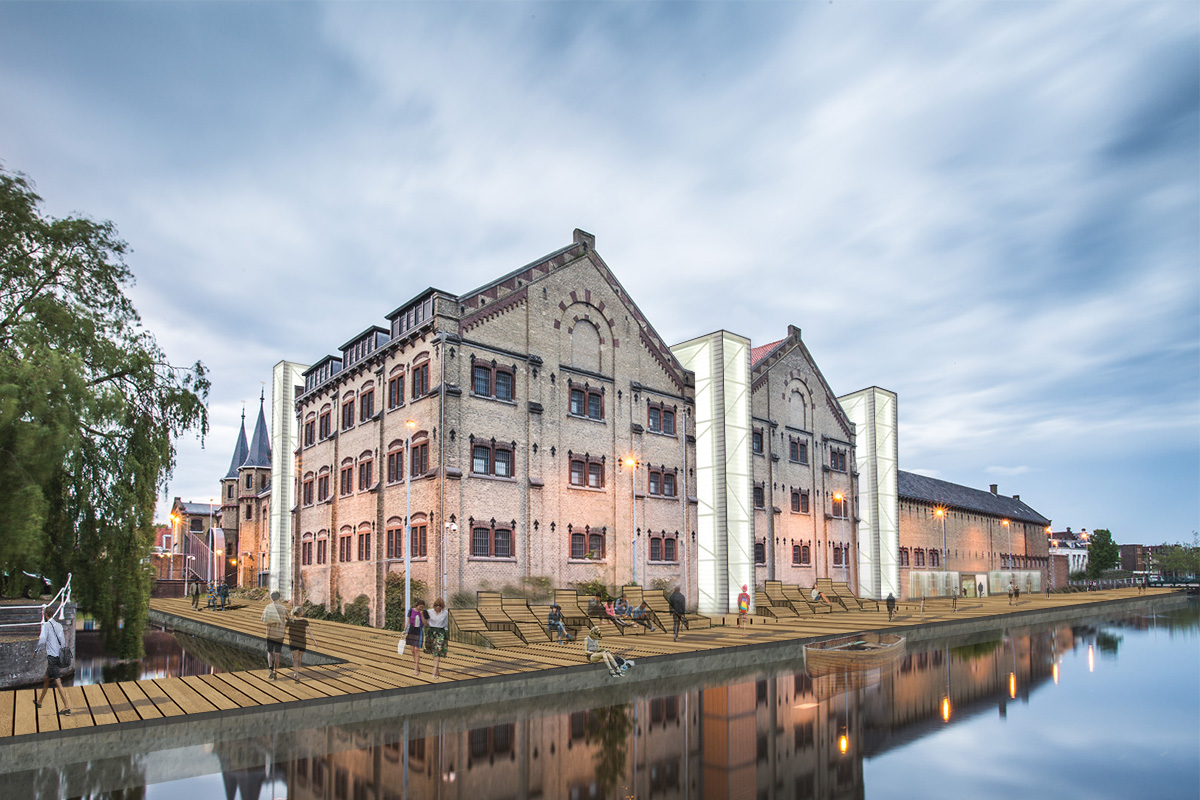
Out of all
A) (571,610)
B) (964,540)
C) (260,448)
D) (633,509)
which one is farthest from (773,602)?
(260,448)

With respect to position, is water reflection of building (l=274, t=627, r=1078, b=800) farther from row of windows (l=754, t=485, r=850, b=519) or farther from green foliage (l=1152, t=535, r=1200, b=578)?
green foliage (l=1152, t=535, r=1200, b=578)

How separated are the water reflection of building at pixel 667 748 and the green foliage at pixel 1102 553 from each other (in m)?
143

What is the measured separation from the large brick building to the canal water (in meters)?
12.5

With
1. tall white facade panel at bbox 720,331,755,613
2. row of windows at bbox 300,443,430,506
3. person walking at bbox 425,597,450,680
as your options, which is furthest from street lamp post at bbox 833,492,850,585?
person walking at bbox 425,597,450,680

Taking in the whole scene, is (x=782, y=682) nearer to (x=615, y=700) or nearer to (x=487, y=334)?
(x=615, y=700)

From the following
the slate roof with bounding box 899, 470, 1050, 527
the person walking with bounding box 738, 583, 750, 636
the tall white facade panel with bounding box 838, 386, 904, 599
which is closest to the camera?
the person walking with bounding box 738, 583, 750, 636

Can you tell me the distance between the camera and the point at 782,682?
19500 millimetres

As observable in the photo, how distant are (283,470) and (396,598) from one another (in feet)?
56.3

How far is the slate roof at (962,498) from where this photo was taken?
2445 inches

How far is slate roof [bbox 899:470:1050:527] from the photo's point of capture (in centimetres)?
6211

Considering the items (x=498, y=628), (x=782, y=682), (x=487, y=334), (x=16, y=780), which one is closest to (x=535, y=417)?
(x=487, y=334)

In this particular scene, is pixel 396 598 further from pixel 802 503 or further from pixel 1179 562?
pixel 1179 562

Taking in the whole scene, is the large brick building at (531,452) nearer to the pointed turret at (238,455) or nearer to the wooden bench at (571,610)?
the wooden bench at (571,610)

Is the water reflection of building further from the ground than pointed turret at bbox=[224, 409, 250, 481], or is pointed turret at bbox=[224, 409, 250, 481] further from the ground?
pointed turret at bbox=[224, 409, 250, 481]
